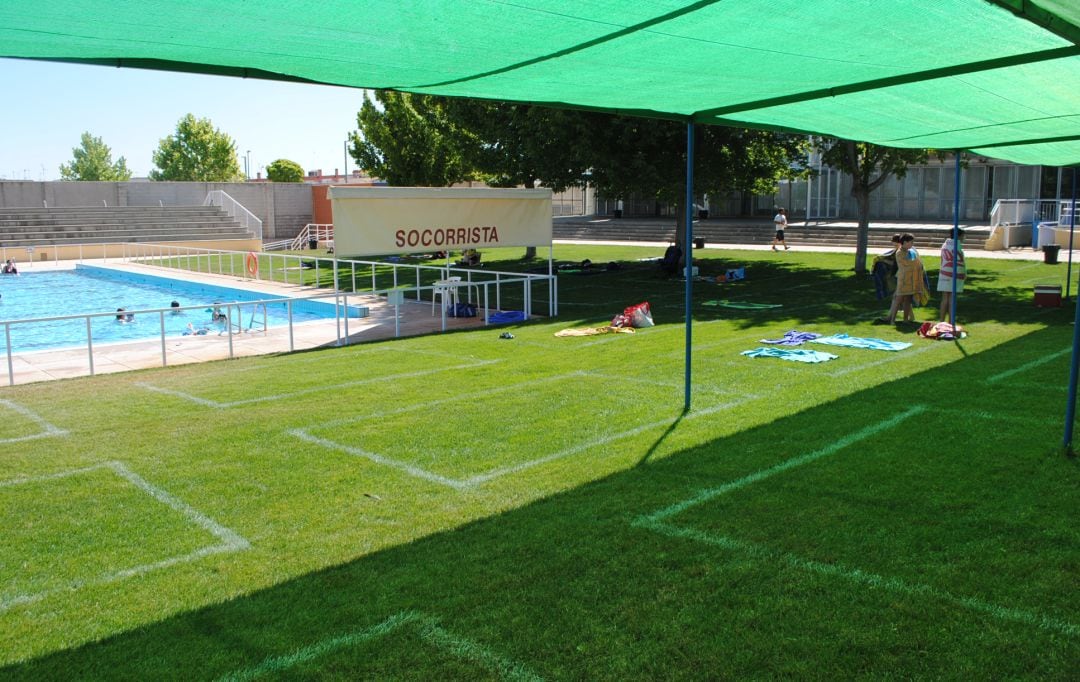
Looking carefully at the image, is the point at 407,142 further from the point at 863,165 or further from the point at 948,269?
the point at 948,269

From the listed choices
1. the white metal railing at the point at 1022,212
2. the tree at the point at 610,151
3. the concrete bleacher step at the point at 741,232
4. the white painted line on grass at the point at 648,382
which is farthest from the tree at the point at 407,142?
the white painted line on grass at the point at 648,382

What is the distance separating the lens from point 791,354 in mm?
13023

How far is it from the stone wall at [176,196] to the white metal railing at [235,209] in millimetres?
1786

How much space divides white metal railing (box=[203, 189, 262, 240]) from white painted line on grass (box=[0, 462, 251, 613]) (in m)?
44.9

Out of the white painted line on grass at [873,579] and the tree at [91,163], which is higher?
the tree at [91,163]

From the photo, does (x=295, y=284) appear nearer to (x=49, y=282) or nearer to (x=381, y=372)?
(x=49, y=282)

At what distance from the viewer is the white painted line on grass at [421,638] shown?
4293 mm

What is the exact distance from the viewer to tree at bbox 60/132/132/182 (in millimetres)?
110250

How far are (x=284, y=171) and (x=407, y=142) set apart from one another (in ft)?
184

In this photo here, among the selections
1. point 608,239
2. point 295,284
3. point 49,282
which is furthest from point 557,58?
point 608,239

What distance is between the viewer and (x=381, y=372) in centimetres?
1297

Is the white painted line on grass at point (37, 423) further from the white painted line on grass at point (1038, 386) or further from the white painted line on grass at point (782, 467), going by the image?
the white painted line on grass at point (1038, 386)

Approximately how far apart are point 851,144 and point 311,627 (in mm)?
25172

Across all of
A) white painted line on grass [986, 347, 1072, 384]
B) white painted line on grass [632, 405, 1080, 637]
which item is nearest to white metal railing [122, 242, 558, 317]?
white painted line on grass [986, 347, 1072, 384]
